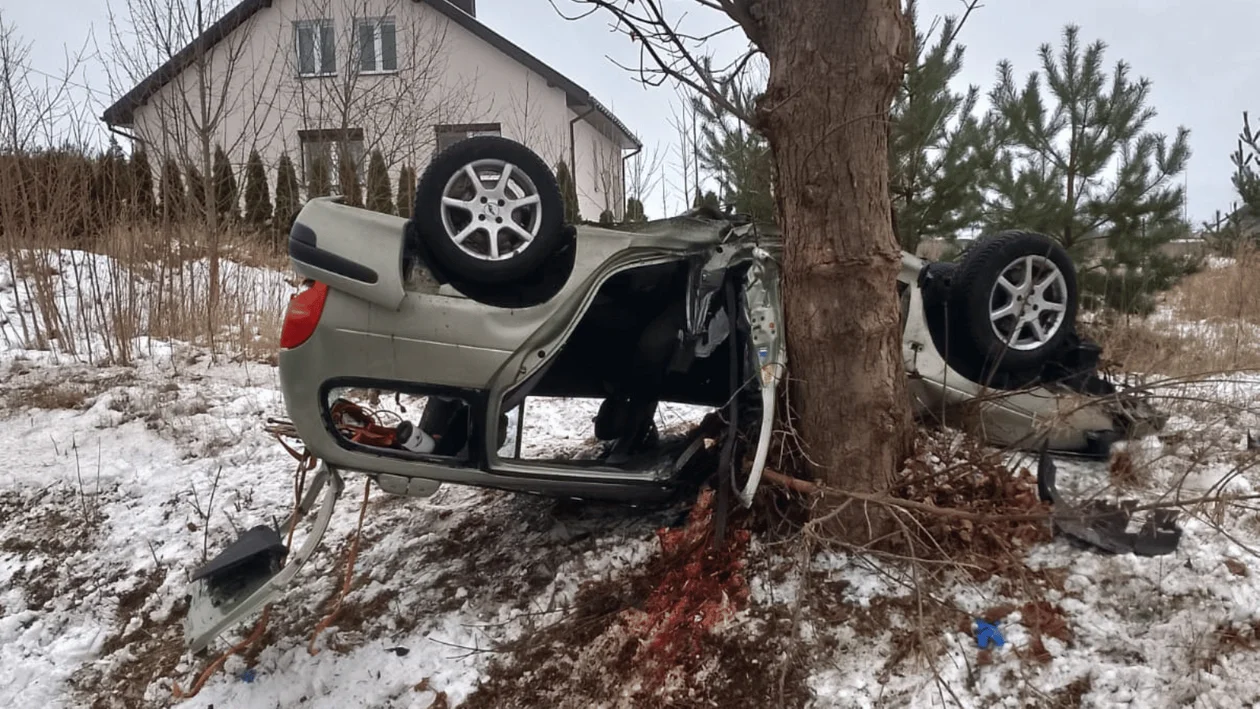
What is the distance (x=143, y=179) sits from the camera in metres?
8.66

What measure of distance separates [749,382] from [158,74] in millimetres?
8498

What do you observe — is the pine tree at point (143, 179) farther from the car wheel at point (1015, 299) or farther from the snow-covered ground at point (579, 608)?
the car wheel at point (1015, 299)

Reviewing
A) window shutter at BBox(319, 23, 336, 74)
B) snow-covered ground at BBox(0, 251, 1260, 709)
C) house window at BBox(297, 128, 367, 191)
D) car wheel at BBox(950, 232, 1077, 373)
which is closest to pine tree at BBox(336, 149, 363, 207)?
house window at BBox(297, 128, 367, 191)

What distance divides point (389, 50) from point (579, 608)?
50.8 ft

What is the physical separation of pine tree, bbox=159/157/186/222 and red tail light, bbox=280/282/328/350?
6051 millimetres

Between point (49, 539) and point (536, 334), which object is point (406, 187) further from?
point (536, 334)

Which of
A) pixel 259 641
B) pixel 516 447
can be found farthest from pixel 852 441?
pixel 259 641

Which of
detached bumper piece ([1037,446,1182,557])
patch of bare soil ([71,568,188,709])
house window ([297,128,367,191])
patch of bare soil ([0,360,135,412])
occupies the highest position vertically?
house window ([297,128,367,191])

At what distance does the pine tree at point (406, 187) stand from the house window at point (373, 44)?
5.09 ft

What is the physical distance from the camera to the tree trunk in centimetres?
298

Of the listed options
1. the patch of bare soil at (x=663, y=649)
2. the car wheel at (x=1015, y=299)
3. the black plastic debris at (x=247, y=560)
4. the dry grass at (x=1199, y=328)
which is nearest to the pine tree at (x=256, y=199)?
the black plastic debris at (x=247, y=560)

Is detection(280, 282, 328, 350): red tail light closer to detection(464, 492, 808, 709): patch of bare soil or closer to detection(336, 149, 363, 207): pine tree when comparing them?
Result: detection(464, 492, 808, 709): patch of bare soil

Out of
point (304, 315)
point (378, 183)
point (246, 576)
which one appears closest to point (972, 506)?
point (304, 315)

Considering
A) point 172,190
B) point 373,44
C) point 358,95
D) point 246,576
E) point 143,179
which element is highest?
point 373,44
